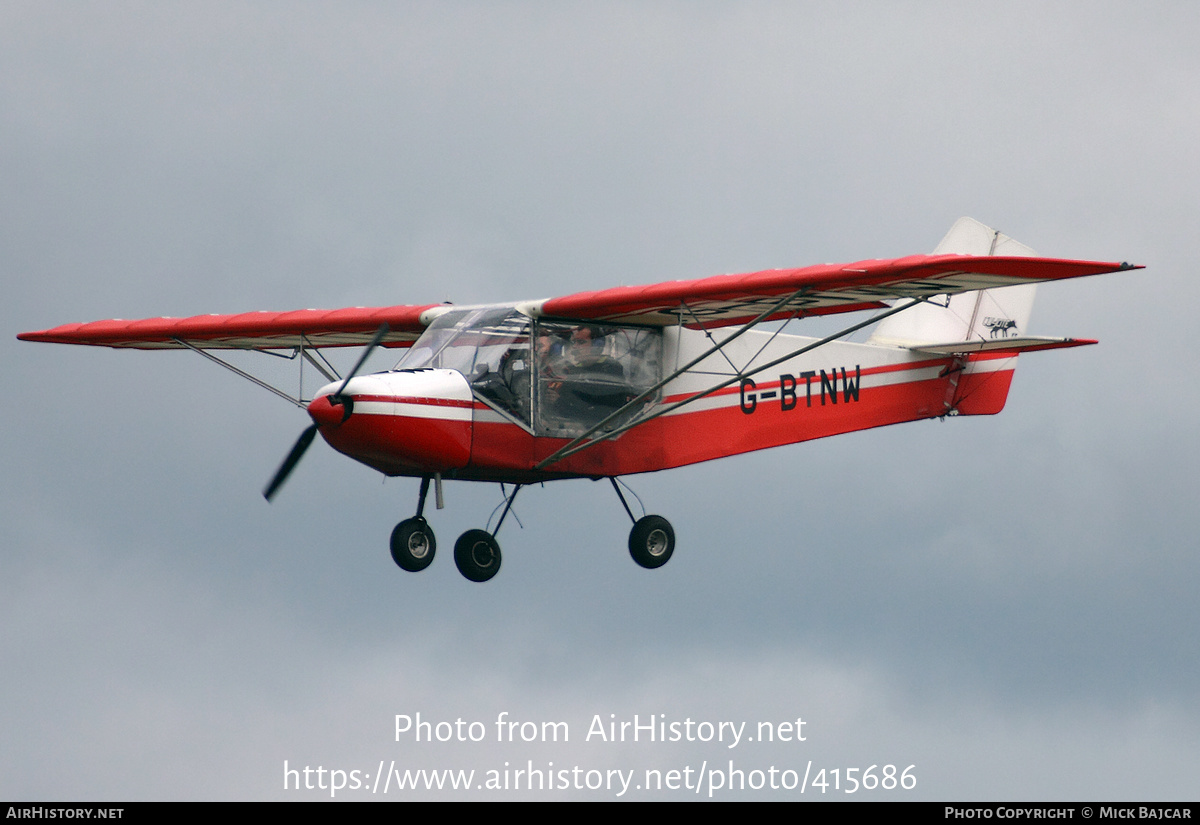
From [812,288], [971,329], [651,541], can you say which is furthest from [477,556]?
[971,329]

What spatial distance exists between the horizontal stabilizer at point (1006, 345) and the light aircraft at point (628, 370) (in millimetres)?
34

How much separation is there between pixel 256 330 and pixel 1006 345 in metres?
10.1

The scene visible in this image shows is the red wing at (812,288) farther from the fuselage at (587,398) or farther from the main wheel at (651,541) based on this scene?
the main wheel at (651,541)

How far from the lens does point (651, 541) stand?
21.7 m

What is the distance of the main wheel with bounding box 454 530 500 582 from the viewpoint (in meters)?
20.5

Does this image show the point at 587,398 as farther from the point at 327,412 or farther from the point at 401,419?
the point at 327,412

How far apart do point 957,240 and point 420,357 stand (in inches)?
369

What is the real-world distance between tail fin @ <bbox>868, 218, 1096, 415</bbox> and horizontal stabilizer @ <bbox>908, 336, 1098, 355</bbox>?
21 mm

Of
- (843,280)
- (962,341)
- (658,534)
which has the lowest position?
(658,534)

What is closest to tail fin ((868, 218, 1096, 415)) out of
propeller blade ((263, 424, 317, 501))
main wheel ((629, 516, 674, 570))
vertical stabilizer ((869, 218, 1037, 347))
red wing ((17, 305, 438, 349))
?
vertical stabilizer ((869, 218, 1037, 347))

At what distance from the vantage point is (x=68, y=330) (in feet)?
80.9

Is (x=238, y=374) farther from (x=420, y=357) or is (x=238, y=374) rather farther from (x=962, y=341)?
(x=962, y=341)

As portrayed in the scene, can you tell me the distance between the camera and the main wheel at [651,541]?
21656 mm

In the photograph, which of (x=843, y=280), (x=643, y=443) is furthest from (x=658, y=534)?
(x=843, y=280)
